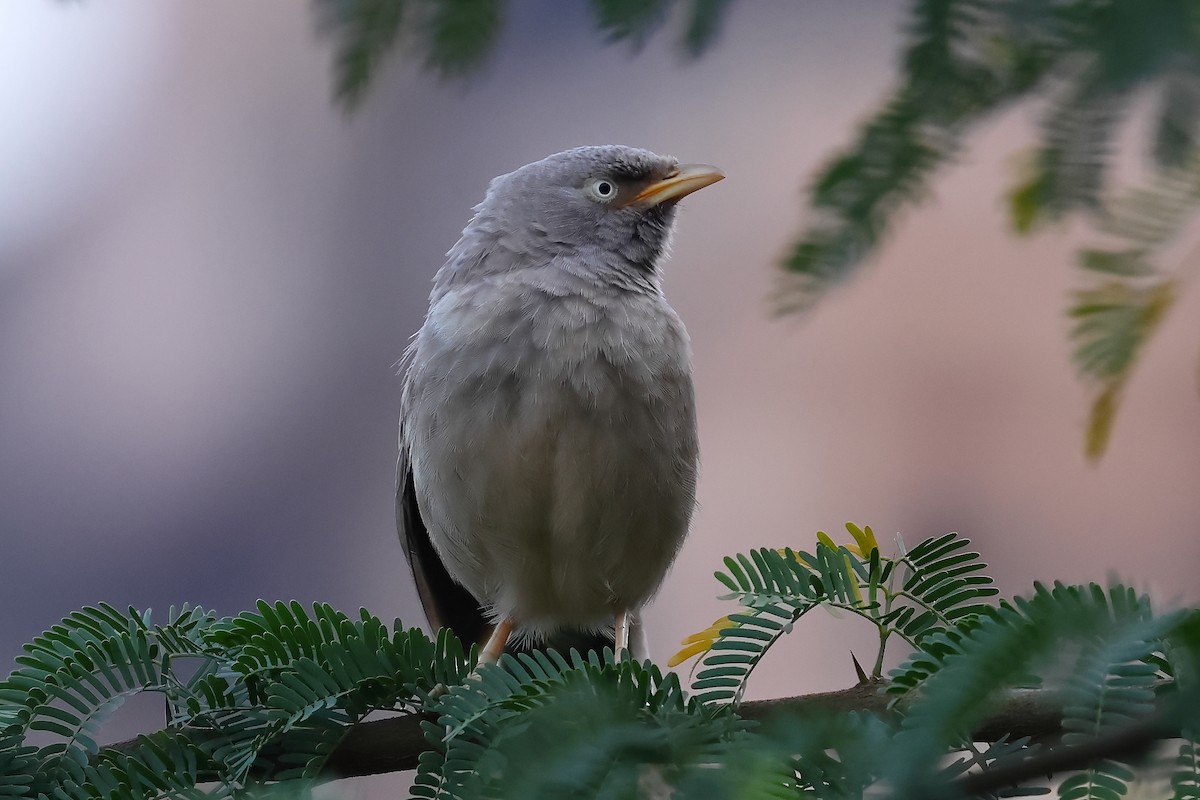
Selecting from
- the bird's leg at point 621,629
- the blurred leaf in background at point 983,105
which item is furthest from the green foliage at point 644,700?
the bird's leg at point 621,629

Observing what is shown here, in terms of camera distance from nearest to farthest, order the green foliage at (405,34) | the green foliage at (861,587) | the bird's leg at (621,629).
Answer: the green foliage at (405,34) < the green foliage at (861,587) < the bird's leg at (621,629)


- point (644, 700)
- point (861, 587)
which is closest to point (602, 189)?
point (861, 587)

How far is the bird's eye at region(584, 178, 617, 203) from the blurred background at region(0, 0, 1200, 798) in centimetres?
269

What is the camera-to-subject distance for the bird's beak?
12.7 feet

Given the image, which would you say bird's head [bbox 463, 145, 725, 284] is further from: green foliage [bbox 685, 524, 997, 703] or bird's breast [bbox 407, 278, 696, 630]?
green foliage [bbox 685, 524, 997, 703]

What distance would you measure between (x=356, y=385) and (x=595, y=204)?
239 inches

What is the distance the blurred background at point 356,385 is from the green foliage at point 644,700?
15.6ft

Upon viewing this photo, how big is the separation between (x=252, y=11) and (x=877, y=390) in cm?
543

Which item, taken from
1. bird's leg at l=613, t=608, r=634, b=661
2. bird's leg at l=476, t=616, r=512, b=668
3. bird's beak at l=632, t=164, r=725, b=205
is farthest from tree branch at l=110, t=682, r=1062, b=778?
bird's beak at l=632, t=164, r=725, b=205

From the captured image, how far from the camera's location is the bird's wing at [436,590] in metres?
4.09

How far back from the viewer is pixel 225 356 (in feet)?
30.7

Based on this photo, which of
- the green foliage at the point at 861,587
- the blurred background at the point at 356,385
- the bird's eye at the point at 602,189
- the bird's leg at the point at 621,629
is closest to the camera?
the green foliage at the point at 861,587

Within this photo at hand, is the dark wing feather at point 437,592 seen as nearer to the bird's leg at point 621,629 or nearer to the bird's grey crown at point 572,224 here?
the bird's leg at point 621,629

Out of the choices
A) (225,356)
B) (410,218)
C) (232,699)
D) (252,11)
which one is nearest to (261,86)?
(252,11)
